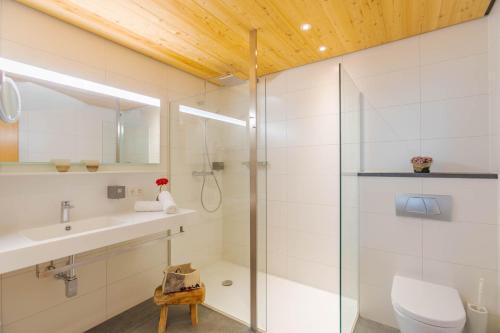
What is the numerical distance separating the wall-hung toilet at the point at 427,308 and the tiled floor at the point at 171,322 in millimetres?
1104

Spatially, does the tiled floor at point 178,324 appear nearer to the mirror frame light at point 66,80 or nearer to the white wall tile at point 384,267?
the white wall tile at point 384,267

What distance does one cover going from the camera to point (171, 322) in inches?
77.2

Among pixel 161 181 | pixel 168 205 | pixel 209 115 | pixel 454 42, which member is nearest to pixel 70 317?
pixel 168 205

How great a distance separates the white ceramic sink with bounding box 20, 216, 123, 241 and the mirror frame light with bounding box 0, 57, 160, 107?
1004 mm

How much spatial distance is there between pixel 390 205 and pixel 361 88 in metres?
1.08

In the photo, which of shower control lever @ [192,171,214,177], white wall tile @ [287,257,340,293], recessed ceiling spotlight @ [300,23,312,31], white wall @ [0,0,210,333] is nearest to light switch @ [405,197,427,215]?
white wall tile @ [287,257,340,293]

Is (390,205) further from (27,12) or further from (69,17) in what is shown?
(27,12)

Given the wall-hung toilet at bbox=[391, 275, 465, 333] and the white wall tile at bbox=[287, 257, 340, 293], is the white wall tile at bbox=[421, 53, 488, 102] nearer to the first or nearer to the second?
the wall-hung toilet at bbox=[391, 275, 465, 333]

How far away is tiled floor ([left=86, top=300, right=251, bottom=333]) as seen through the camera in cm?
187

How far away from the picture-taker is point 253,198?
76.0 inches

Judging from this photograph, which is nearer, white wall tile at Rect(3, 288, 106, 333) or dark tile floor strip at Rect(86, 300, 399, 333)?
white wall tile at Rect(3, 288, 106, 333)

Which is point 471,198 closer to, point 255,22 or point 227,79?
point 255,22

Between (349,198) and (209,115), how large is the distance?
1428mm

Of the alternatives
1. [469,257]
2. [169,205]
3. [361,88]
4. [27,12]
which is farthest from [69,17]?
[469,257]
